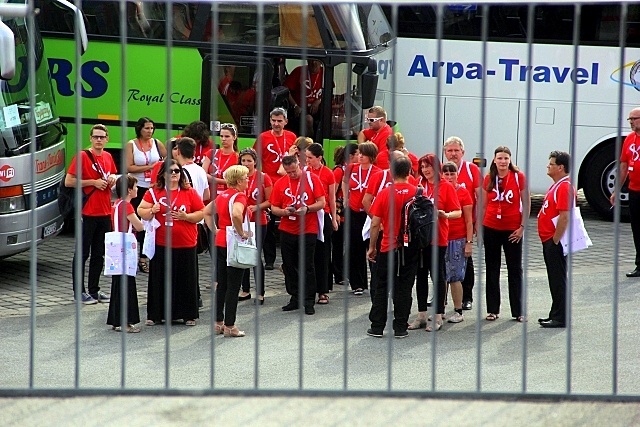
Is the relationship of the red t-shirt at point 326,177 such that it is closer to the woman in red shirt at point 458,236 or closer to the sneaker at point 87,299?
the woman in red shirt at point 458,236

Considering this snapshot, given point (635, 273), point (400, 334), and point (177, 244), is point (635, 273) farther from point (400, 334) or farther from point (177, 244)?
point (177, 244)

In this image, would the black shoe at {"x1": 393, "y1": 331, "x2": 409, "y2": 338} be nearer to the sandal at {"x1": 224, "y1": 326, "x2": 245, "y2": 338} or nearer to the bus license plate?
the sandal at {"x1": 224, "y1": 326, "x2": 245, "y2": 338}

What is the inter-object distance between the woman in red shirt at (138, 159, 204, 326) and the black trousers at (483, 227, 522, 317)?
2.58 meters

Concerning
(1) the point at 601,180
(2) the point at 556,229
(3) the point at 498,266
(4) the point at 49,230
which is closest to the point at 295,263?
(3) the point at 498,266

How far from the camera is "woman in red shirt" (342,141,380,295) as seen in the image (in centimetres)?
1020

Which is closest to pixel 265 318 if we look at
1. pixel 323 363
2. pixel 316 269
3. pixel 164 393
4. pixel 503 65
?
pixel 316 269

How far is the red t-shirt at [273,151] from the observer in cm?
1201

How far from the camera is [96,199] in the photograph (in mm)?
10180

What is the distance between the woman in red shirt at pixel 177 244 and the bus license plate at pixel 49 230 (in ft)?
7.09

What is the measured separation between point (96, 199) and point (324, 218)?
2.19 meters

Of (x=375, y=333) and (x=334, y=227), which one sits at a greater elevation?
(x=334, y=227)

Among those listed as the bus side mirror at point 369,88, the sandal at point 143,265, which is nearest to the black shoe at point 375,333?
the sandal at point 143,265

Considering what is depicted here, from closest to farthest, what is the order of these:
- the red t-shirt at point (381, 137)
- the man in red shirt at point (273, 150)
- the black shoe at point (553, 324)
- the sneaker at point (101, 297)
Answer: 1. the black shoe at point (553, 324)
2. the sneaker at point (101, 297)
3. the red t-shirt at point (381, 137)
4. the man in red shirt at point (273, 150)

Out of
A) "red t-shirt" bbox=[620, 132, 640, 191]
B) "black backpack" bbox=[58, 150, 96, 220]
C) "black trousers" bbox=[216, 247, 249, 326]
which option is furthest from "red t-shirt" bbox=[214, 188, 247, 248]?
"red t-shirt" bbox=[620, 132, 640, 191]
